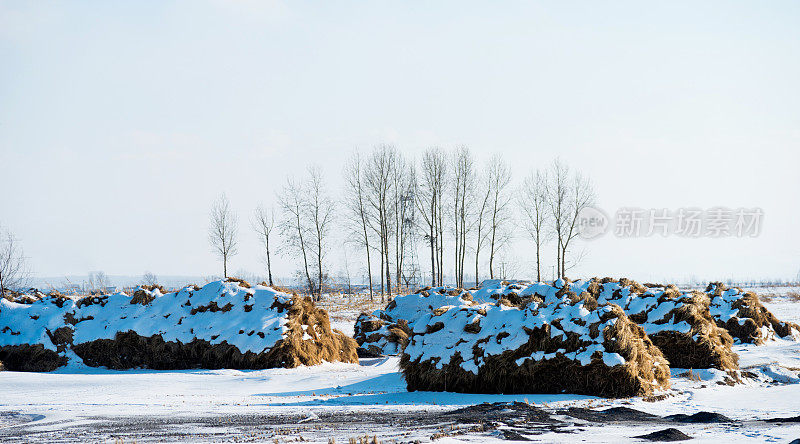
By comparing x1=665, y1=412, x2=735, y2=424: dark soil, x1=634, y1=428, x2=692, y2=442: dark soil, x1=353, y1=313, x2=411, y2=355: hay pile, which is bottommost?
x1=353, y1=313, x2=411, y2=355: hay pile

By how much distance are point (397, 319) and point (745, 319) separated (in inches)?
395

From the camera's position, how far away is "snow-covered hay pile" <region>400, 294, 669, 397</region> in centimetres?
999

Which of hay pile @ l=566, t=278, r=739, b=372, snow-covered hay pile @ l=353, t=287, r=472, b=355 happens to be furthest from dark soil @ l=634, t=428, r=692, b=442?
snow-covered hay pile @ l=353, t=287, r=472, b=355

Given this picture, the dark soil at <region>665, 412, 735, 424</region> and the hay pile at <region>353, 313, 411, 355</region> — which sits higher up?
the dark soil at <region>665, 412, 735, 424</region>

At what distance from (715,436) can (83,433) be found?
22.8 ft

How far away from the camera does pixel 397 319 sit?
64.3 feet

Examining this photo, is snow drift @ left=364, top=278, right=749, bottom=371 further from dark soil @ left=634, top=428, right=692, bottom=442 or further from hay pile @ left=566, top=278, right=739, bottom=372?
dark soil @ left=634, top=428, right=692, bottom=442

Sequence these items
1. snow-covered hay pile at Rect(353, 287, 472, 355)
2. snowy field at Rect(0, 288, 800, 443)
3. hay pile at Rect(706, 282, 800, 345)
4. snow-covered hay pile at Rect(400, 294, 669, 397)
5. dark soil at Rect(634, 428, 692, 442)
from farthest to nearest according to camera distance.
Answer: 1. snow-covered hay pile at Rect(353, 287, 472, 355)
2. hay pile at Rect(706, 282, 800, 345)
3. snow-covered hay pile at Rect(400, 294, 669, 397)
4. snowy field at Rect(0, 288, 800, 443)
5. dark soil at Rect(634, 428, 692, 442)

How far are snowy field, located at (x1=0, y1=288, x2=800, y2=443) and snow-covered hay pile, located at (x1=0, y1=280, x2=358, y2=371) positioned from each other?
0.58 meters

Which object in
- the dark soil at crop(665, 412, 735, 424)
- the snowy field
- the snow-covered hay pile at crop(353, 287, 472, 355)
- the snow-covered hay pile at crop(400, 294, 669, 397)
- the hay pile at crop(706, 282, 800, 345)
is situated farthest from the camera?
the snow-covered hay pile at crop(353, 287, 472, 355)

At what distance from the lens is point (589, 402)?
30.2ft

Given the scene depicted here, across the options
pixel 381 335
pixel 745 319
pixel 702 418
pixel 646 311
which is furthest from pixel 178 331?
pixel 745 319

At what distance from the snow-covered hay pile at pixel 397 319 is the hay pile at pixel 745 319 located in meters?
7.37

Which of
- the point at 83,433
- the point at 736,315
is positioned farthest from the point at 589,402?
the point at 736,315
